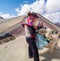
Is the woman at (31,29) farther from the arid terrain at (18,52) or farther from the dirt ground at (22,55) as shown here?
the dirt ground at (22,55)

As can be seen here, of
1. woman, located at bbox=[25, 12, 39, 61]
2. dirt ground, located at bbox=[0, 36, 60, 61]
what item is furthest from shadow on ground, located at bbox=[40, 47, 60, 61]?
woman, located at bbox=[25, 12, 39, 61]

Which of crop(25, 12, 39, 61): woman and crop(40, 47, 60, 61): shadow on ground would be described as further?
crop(40, 47, 60, 61): shadow on ground

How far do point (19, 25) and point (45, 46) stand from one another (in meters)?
1.42

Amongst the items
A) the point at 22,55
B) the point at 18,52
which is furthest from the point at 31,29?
the point at 18,52

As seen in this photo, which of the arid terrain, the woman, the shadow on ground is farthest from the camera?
the shadow on ground

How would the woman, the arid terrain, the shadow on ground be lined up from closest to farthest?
1. the woman
2. the arid terrain
3. the shadow on ground

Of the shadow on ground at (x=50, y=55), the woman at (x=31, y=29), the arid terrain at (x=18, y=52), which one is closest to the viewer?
the woman at (x=31, y=29)

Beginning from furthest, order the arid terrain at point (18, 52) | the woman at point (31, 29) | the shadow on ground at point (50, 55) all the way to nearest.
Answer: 1. the shadow on ground at point (50, 55)
2. the arid terrain at point (18, 52)
3. the woman at point (31, 29)

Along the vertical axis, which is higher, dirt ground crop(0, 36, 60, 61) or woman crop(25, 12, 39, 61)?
woman crop(25, 12, 39, 61)

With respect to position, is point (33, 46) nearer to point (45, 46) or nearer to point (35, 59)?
point (35, 59)

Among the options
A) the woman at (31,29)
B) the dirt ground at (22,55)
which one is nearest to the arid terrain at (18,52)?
the dirt ground at (22,55)

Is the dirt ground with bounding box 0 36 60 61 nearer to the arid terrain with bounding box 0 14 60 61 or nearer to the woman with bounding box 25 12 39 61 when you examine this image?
the arid terrain with bounding box 0 14 60 61

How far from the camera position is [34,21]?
6480 millimetres

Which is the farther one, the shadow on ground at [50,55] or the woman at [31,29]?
the shadow on ground at [50,55]
